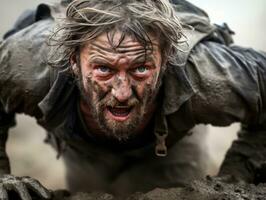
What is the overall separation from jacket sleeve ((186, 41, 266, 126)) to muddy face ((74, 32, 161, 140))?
5.4 inches

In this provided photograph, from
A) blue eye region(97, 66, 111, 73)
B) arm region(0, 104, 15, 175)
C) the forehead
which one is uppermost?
the forehead

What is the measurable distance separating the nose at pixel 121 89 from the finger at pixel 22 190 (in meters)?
0.29

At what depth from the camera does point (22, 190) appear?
1.41 m

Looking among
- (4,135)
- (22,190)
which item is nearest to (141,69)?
(22,190)

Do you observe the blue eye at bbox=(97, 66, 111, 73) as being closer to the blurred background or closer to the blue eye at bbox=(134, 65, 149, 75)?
A: the blue eye at bbox=(134, 65, 149, 75)

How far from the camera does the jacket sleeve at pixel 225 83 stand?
1629mm

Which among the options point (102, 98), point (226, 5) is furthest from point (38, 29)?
point (226, 5)

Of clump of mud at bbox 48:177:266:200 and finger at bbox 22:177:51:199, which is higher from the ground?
finger at bbox 22:177:51:199

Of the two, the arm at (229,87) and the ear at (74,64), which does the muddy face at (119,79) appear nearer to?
the ear at (74,64)

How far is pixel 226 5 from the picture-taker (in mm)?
3232

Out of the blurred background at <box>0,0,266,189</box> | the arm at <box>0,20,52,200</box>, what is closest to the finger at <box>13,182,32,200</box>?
the arm at <box>0,20,52,200</box>

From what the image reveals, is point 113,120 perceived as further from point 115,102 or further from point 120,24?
point 120,24

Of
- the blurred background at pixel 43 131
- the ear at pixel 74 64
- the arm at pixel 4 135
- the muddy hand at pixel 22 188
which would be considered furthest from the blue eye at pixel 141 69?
the blurred background at pixel 43 131

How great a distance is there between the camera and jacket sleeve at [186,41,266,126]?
5.34 ft
